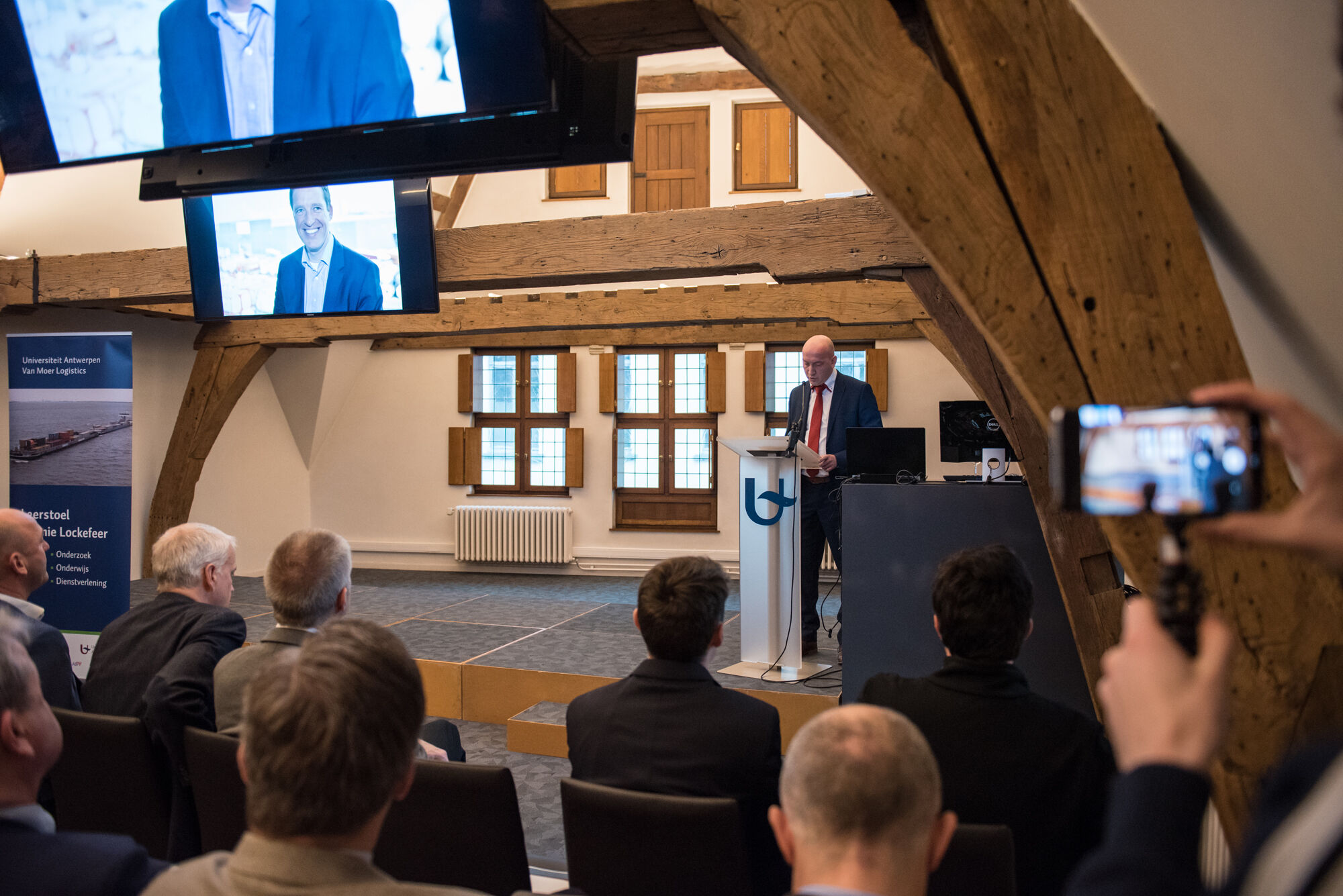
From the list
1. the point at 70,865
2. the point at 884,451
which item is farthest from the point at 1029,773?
the point at 884,451

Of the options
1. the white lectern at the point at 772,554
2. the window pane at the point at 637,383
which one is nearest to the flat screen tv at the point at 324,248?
the white lectern at the point at 772,554

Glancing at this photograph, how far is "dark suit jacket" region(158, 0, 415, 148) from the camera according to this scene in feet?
6.50

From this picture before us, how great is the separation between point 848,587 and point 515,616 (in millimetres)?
3498

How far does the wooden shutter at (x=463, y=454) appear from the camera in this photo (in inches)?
351

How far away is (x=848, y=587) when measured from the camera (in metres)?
3.28

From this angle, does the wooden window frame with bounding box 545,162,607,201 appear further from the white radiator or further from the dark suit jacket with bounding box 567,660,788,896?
the dark suit jacket with bounding box 567,660,788,896

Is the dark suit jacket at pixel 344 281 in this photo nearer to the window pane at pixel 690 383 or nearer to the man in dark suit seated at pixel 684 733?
the man in dark suit seated at pixel 684 733

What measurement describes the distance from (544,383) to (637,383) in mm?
929

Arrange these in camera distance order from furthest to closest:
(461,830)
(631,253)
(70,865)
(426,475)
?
1. (426,475)
2. (631,253)
3. (461,830)
4. (70,865)

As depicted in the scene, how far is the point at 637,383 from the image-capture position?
8656 millimetres

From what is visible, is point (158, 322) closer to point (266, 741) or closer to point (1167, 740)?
point (266, 741)

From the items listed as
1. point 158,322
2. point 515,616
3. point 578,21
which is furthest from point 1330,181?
point 158,322

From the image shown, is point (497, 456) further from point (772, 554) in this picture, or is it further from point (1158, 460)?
point (1158, 460)

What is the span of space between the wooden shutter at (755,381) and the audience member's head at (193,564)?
6.06 m
